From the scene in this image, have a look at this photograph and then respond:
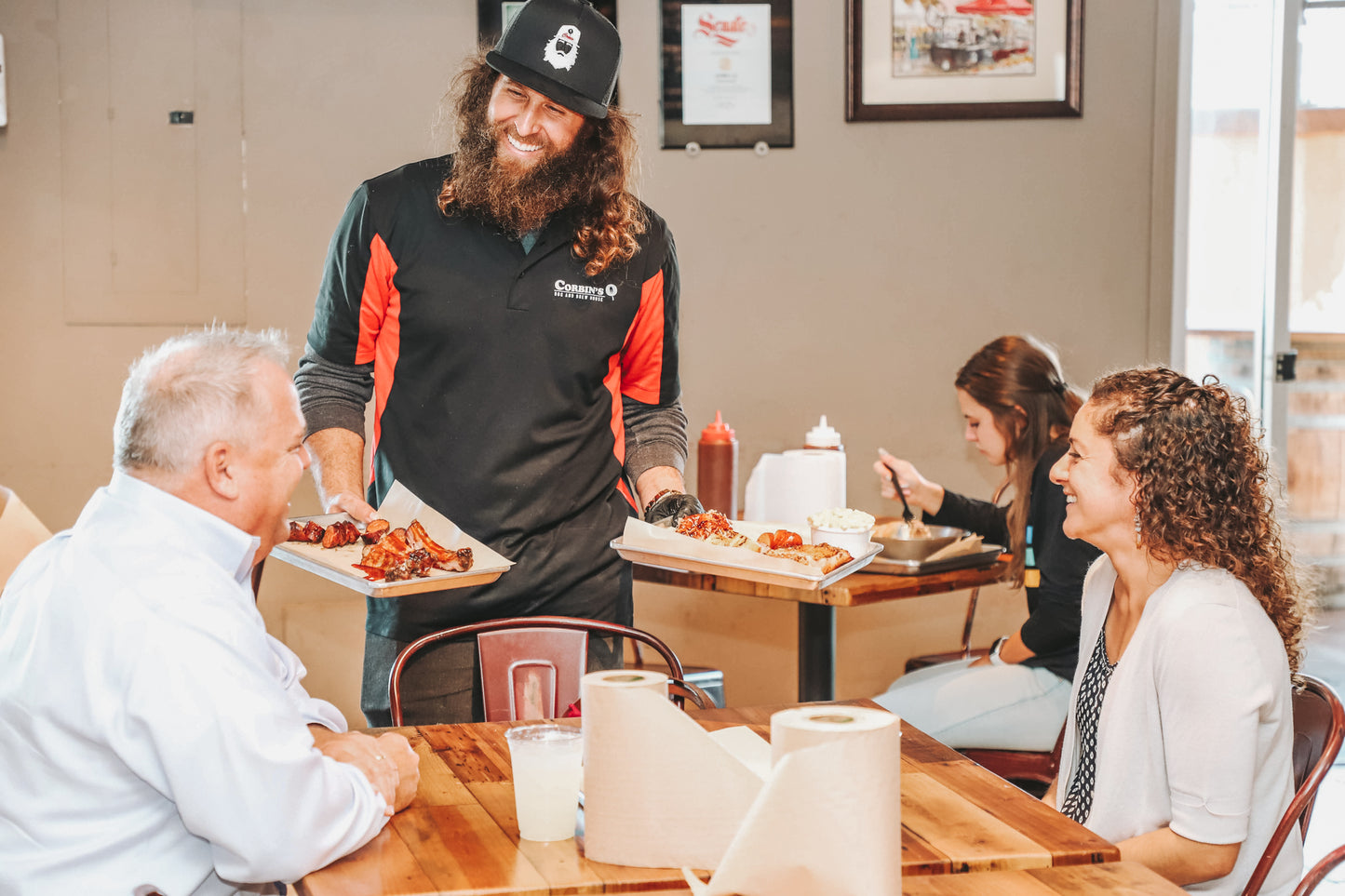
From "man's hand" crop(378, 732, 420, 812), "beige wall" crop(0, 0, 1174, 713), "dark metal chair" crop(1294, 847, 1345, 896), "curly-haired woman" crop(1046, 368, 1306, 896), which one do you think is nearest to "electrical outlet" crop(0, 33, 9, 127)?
"beige wall" crop(0, 0, 1174, 713)

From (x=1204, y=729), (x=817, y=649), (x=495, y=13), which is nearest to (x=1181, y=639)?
(x=1204, y=729)

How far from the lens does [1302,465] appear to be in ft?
20.1

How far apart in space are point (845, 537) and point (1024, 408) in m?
0.78

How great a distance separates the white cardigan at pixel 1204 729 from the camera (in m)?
1.62

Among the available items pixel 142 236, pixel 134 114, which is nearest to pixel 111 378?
pixel 142 236

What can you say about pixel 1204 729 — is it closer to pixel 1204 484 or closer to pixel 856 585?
pixel 1204 484

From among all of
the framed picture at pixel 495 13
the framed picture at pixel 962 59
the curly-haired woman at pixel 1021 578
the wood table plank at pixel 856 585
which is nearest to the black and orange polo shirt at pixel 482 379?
the wood table plank at pixel 856 585

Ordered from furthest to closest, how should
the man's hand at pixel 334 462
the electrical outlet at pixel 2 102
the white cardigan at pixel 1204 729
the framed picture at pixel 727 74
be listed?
the framed picture at pixel 727 74 < the electrical outlet at pixel 2 102 < the man's hand at pixel 334 462 < the white cardigan at pixel 1204 729

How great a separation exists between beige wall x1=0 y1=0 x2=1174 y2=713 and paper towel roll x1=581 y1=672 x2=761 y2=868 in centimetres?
309

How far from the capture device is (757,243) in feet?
14.2

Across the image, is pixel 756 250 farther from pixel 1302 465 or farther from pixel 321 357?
pixel 1302 465

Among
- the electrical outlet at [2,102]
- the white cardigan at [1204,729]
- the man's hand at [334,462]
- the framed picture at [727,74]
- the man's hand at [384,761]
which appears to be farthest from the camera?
the framed picture at [727,74]

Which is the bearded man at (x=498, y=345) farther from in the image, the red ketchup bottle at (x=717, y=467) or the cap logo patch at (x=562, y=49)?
the red ketchup bottle at (x=717, y=467)

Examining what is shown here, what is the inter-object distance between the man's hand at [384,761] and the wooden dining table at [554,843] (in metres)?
0.03
